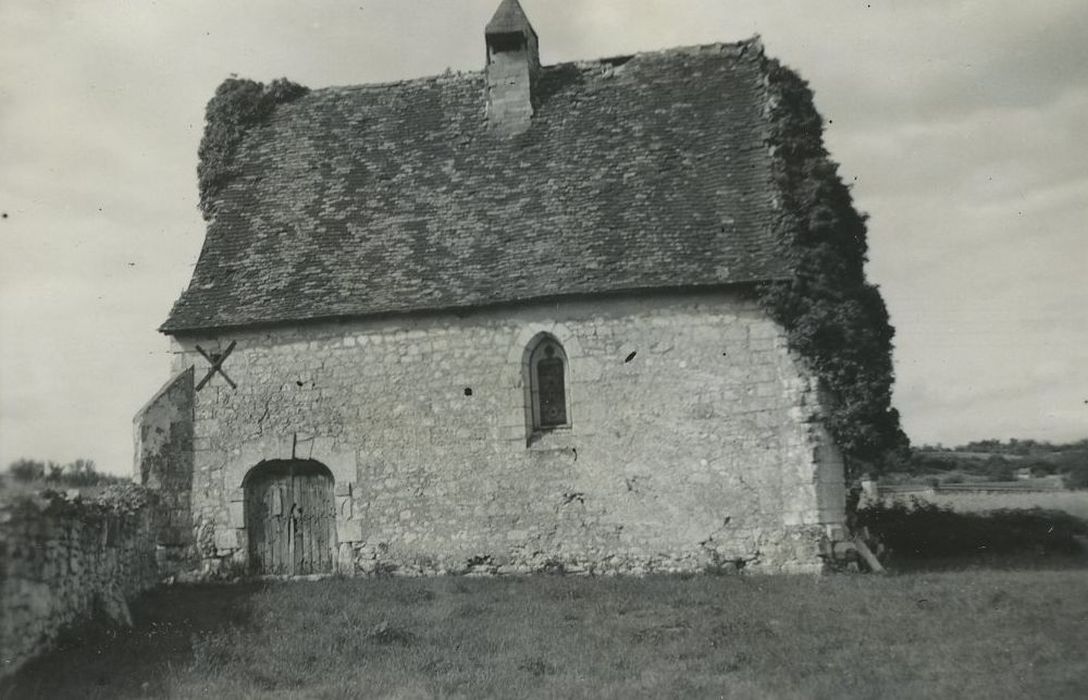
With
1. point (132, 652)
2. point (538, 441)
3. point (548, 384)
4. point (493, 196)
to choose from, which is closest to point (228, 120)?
point (493, 196)

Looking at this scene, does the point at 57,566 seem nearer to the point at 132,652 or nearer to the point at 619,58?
the point at 132,652

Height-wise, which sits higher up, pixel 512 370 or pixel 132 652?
pixel 512 370

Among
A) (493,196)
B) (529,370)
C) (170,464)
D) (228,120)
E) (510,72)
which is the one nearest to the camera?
(529,370)

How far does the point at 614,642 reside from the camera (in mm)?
9125

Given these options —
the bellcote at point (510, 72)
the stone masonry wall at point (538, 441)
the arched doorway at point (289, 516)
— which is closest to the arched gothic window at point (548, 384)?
the stone masonry wall at point (538, 441)

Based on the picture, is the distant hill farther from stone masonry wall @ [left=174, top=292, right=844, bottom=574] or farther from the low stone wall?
the low stone wall

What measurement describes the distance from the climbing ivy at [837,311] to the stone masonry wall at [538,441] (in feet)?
1.18

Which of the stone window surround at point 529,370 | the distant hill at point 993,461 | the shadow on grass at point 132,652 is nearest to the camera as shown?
the shadow on grass at point 132,652

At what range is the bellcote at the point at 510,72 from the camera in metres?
16.5

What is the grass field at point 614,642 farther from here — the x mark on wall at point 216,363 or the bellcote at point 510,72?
the bellcote at point 510,72

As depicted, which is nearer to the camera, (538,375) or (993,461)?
(538,375)

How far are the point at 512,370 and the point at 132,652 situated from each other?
263 inches

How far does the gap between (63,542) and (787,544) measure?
9.42 metres

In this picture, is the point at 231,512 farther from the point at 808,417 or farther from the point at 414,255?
the point at 808,417
